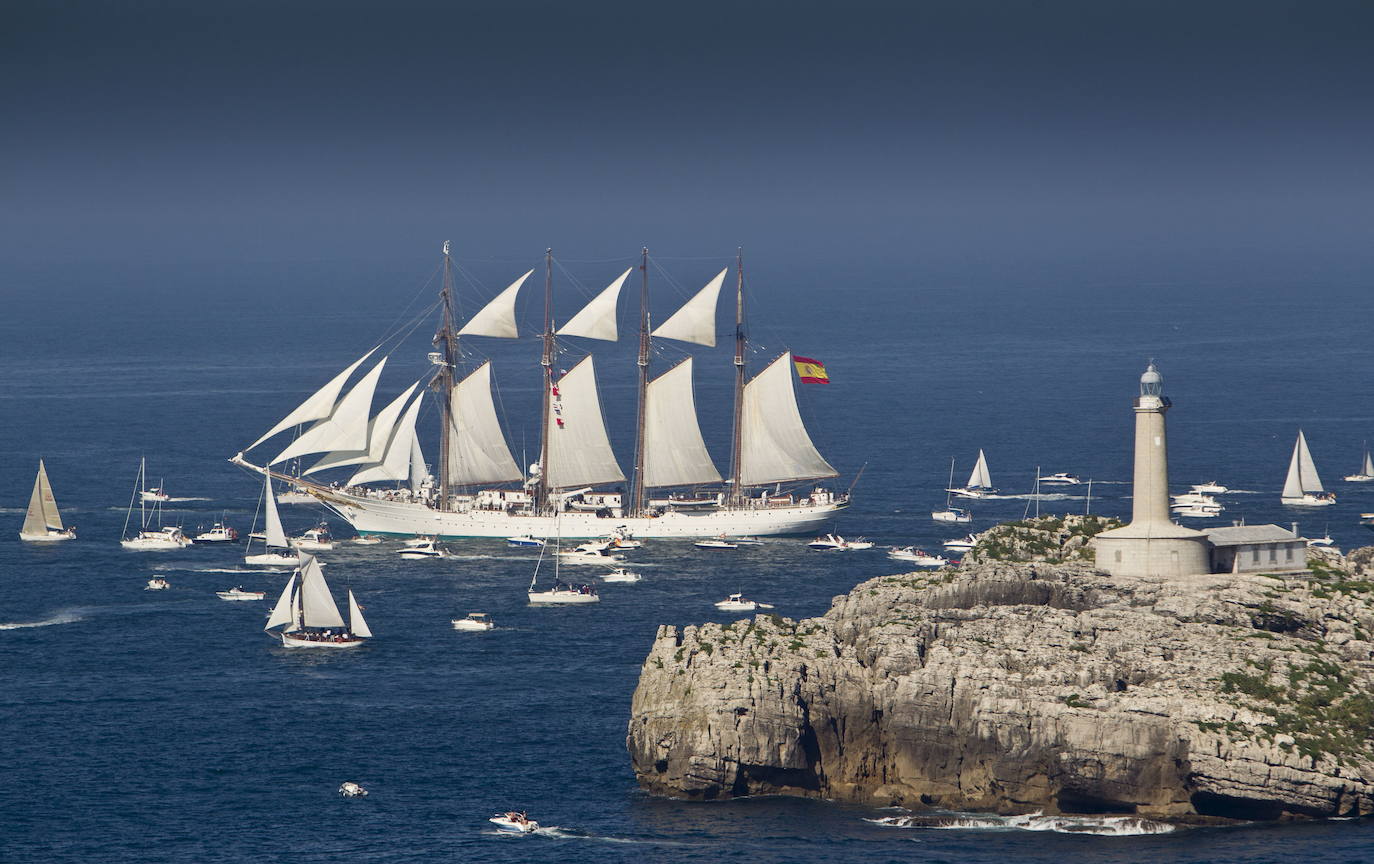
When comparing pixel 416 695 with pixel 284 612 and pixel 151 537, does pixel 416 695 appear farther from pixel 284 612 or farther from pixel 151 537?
pixel 151 537

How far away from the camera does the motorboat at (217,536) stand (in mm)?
150875

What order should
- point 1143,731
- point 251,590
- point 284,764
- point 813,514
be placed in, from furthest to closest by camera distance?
point 813,514 → point 251,590 → point 284,764 → point 1143,731

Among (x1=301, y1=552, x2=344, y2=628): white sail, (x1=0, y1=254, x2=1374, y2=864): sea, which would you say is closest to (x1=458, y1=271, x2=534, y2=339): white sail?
(x1=0, y1=254, x2=1374, y2=864): sea

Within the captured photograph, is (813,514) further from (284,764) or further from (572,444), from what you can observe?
(284,764)

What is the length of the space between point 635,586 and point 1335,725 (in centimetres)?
6203

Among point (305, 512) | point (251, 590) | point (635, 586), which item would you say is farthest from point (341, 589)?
point (305, 512)

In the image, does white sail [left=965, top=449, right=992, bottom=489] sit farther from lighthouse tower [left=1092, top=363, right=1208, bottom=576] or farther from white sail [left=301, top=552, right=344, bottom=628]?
lighthouse tower [left=1092, top=363, right=1208, bottom=576]

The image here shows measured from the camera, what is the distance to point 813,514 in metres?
161

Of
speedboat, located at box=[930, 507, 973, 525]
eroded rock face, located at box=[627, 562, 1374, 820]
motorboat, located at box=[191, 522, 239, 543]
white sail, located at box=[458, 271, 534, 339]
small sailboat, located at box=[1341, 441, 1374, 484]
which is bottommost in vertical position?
eroded rock face, located at box=[627, 562, 1374, 820]

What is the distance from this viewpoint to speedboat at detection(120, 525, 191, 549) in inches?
5827

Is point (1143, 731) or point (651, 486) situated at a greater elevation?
point (651, 486)

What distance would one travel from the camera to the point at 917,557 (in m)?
142

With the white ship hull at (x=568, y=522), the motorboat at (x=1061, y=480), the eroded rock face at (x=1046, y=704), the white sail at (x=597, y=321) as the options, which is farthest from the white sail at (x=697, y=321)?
the eroded rock face at (x=1046, y=704)

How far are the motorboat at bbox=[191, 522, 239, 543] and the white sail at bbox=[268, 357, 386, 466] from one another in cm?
1003
